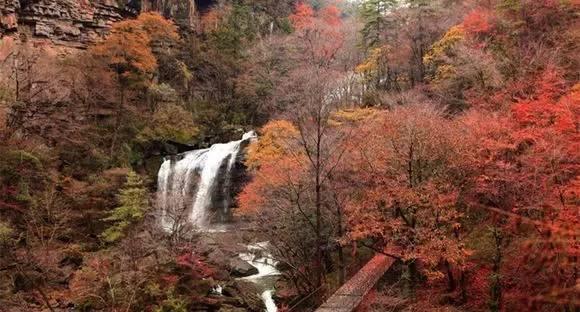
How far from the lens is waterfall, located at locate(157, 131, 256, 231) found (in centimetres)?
3031

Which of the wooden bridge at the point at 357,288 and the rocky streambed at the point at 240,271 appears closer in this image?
the wooden bridge at the point at 357,288

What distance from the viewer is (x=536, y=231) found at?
43.0 feet

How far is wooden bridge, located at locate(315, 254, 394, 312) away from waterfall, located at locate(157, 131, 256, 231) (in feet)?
50.1

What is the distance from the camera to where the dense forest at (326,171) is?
13.7 meters

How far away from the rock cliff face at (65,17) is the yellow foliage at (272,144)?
828 inches

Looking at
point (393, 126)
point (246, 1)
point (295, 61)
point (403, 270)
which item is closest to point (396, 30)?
point (295, 61)

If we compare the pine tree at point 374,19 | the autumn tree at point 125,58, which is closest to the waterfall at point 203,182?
the autumn tree at point 125,58

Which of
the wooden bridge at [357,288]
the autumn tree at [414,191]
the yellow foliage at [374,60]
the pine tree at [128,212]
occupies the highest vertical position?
the yellow foliage at [374,60]

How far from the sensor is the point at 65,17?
115 ft

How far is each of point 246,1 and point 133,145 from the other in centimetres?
2370

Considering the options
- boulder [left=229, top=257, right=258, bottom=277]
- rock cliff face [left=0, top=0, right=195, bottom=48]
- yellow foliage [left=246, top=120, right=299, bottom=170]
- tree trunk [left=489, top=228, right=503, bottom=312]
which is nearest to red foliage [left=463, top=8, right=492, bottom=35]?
yellow foliage [left=246, top=120, right=299, bottom=170]

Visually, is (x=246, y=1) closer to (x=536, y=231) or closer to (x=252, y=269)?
(x=252, y=269)

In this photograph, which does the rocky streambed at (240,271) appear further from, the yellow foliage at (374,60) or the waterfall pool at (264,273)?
the yellow foliage at (374,60)

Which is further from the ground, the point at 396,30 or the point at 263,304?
the point at 396,30
